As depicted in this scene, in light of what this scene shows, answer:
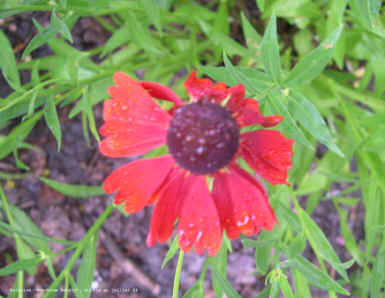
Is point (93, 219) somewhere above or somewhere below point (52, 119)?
below

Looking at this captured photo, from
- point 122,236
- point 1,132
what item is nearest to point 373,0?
point 122,236

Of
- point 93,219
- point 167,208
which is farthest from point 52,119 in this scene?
point 93,219

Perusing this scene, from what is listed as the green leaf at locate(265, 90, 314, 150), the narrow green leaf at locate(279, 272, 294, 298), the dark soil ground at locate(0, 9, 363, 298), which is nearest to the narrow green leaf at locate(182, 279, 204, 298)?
the narrow green leaf at locate(279, 272, 294, 298)

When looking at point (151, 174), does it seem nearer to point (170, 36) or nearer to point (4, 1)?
point (4, 1)

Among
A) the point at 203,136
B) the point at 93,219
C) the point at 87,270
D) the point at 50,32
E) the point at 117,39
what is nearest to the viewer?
the point at 203,136

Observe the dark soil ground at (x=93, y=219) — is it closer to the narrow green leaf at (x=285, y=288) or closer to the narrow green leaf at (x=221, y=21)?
the narrow green leaf at (x=221, y=21)

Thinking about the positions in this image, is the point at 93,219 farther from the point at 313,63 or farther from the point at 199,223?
the point at 313,63
